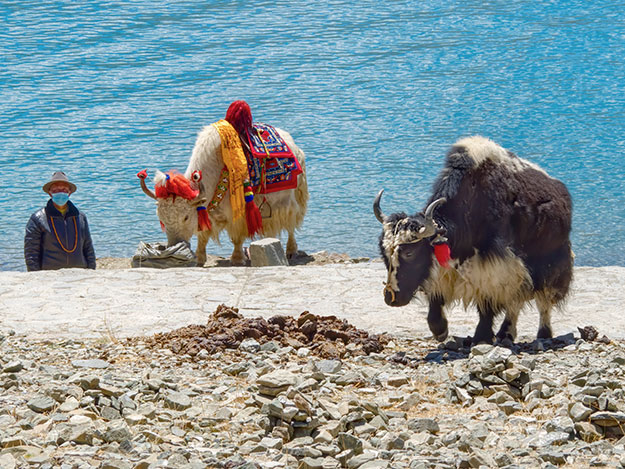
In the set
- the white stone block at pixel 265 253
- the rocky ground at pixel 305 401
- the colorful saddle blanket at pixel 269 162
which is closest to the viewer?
the rocky ground at pixel 305 401

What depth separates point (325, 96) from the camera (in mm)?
19859

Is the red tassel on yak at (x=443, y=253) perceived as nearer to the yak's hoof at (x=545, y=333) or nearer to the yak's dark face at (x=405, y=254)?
the yak's dark face at (x=405, y=254)

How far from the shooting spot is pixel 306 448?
411 cm

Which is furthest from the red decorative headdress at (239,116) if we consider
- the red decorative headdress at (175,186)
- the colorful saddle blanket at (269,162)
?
the red decorative headdress at (175,186)

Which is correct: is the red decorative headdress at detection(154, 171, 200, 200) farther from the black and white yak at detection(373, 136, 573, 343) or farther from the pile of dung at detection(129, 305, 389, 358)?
the black and white yak at detection(373, 136, 573, 343)

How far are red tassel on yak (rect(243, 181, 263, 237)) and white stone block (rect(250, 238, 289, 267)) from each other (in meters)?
0.62

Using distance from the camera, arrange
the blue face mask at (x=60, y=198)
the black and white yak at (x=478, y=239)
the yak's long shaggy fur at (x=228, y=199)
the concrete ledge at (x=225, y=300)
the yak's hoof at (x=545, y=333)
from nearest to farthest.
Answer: the black and white yak at (x=478, y=239) → the yak's hoof at (x=545, y=333) → the concrete ledge at (x=225, y=300) → the blue face mask at (x=60, y=198) → the yak's long shaggy fur at (x=228, y=199)

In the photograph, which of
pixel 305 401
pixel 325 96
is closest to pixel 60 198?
pixel 305 401

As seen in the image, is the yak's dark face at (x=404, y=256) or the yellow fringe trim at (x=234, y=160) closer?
the yak's dark face at (x=404, y=256)

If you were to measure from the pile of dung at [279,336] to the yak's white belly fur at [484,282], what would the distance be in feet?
1.75

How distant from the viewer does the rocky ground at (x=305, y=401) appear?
13.4 feet

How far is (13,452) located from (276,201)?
22.0 ft

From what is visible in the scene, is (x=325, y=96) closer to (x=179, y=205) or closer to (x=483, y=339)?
(x=179, y=205)

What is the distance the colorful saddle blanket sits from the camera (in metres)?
10.0
